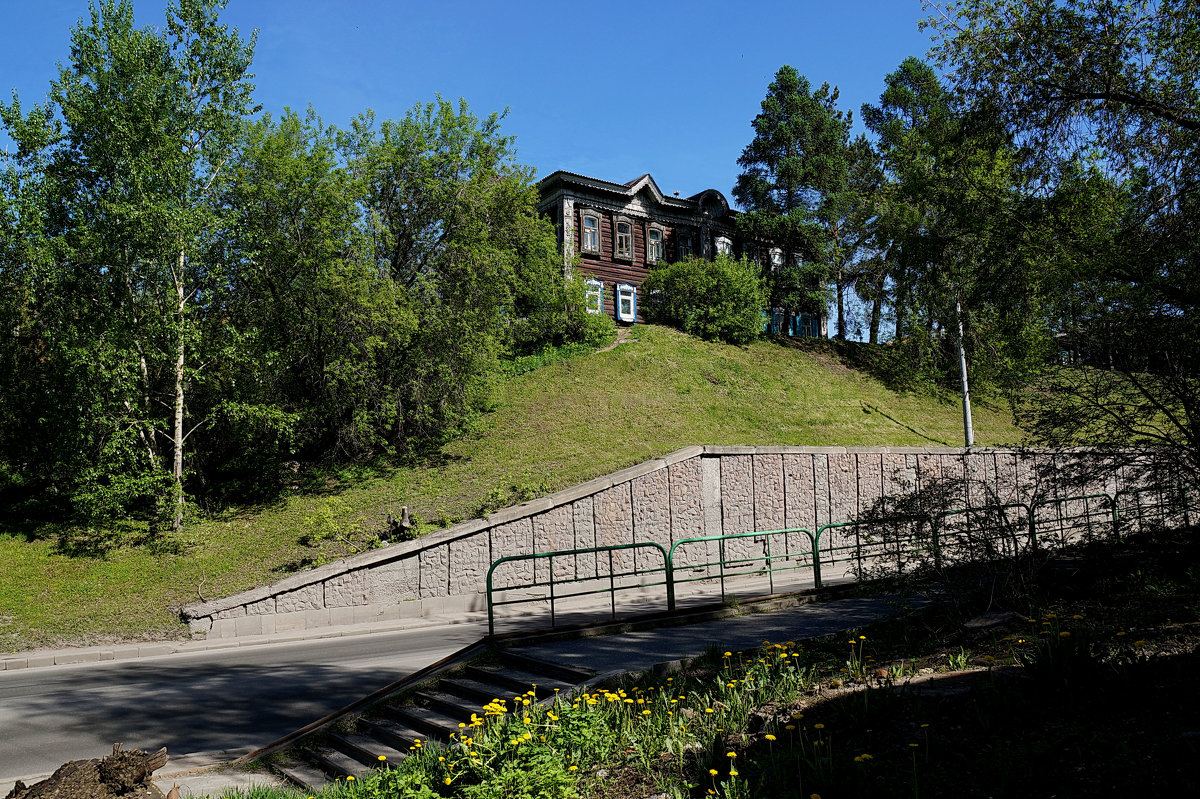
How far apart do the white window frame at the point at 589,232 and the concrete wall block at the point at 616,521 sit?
62.2 ft

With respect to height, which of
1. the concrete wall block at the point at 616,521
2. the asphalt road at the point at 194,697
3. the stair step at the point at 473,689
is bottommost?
the asphalt road at the point at 194,697

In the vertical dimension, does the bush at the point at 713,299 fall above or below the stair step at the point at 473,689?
above

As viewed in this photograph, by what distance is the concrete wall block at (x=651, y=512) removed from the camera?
1861 cm

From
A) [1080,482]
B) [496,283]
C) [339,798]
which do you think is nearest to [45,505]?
[496,283]

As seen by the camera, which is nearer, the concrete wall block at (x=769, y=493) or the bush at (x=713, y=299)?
the concrete wall block at (x=769, y=493)

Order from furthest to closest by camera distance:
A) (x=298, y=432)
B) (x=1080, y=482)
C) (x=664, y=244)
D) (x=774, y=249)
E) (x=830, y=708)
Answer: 1. (x=774, y=249)
2. (x=664, y=244)
3. (x=298, y=432)
4. (x=1080, y=482)
5. (x=830, y=708)

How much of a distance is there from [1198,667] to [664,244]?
34696 millimetres

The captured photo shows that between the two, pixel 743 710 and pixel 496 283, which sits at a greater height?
pixel 496 283

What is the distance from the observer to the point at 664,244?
38062mm

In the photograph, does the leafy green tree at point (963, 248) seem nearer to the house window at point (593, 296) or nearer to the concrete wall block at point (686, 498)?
the concrete wall block at point (686, 498)

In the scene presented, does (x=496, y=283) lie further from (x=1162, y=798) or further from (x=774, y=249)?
(x=774, y=249)

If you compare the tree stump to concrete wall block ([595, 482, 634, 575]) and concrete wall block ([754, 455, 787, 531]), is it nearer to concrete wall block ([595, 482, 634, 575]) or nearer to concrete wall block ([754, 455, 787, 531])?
concrete wall block ([595, 482, 634, 575])

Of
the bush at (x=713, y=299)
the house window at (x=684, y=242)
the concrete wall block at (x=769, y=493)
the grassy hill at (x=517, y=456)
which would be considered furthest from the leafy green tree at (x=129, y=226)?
the house window at (x=684, y=242)

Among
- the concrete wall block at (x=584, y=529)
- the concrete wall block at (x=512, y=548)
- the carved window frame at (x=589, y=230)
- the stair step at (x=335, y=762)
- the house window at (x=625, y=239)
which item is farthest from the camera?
the house window at (x=625, y=239)
